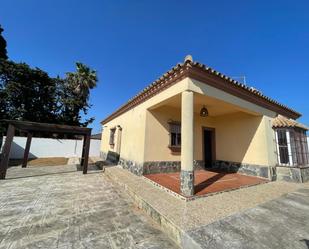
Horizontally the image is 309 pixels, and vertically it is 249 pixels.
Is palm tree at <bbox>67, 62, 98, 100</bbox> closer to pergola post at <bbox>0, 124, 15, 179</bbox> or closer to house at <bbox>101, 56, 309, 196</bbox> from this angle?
→ house at <bbox>101, 56, 309, 196</bbox>

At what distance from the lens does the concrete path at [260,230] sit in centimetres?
233

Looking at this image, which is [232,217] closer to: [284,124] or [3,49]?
[284,124]

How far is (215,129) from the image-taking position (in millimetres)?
9109

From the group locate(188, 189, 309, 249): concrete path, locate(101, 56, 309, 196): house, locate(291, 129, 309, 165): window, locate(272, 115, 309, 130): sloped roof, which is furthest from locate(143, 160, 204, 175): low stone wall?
locate(291, 129, 309, 165): window

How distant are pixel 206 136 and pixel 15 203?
8.76 metres

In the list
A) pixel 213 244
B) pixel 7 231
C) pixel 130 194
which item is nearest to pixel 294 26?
pixel 213 244

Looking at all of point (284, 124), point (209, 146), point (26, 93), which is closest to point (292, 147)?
point (284, 124)

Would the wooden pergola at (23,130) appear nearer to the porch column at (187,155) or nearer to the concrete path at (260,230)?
the porch column at (187,155)

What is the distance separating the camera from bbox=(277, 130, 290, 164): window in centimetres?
693

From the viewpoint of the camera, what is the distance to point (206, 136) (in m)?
9.09

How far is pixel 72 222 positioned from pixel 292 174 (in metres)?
8.52

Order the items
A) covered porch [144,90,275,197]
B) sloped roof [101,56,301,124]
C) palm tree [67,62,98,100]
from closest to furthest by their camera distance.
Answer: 1. sloped roof [101,56,301,124]
2. covered porch [144,90,275,197]
3. palm tree [67,62,98,100]

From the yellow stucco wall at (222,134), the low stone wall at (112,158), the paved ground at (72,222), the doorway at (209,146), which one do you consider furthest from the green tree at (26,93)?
the doorway at (209,146)

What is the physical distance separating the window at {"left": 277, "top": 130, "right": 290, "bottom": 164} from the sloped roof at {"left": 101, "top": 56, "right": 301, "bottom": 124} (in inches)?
52.0
